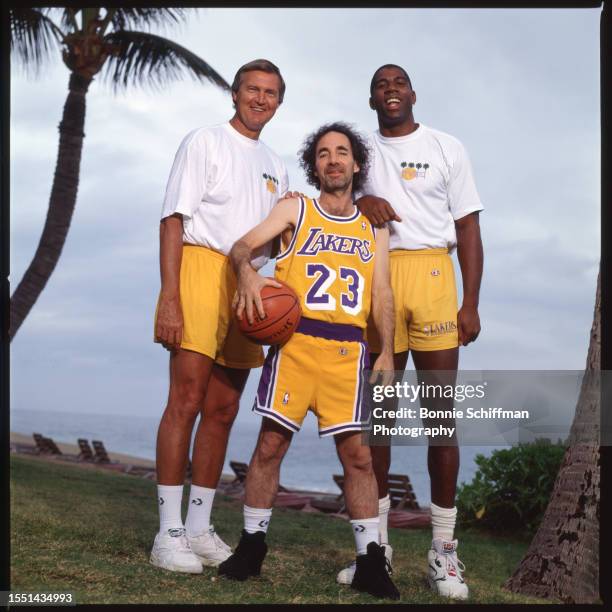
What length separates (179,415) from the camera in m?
5.14

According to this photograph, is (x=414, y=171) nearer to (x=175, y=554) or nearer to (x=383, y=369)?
(x=383, y=369)

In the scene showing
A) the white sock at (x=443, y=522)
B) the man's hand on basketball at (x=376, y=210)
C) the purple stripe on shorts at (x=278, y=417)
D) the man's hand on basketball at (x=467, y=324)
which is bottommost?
the white sock at (x=443, y=522)

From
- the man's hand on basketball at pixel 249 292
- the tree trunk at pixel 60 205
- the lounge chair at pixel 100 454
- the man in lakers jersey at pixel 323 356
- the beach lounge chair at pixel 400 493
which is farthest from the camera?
the lounge chair at pixel 100 454

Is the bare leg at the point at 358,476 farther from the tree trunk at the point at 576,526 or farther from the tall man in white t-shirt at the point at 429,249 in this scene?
the tree trunk at the point at 576,526

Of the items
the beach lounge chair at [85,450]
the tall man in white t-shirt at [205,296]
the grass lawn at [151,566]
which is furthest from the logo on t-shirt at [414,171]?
the beach lounge chair at [85,450]

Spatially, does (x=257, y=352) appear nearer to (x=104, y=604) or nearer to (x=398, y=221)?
(x=398, y=221)

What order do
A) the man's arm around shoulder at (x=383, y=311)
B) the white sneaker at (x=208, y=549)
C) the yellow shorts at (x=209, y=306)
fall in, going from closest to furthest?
the man's arm around shoulder at (x=383, y=311) → the yellow shorts at (x=209, y=306) → the white sneaker at (x=208, y=549)

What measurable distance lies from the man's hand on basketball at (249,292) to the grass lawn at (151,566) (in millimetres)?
1556

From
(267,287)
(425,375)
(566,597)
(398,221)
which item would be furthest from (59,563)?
(566,597)

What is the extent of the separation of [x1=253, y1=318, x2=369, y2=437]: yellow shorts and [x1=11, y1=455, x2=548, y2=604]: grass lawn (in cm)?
100

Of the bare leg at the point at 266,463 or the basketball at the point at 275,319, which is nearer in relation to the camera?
the basketball at the point at 275,319

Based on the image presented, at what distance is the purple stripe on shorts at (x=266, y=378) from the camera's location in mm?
4660

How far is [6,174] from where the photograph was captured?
4.58 metres

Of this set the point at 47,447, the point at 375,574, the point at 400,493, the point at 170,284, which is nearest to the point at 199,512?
the point at 375,574
